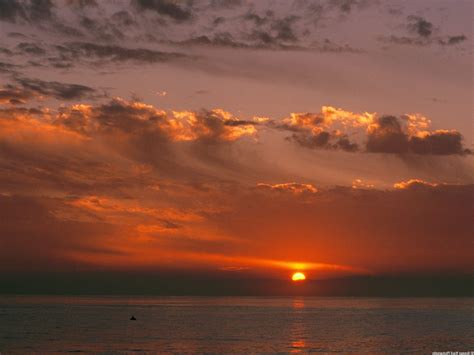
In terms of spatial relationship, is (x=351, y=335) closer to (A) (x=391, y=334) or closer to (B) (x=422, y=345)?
(A) (x=391, y=334)

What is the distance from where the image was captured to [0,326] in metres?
140

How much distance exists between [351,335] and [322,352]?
104 ft

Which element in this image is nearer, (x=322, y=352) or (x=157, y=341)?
(x=322, y=352)

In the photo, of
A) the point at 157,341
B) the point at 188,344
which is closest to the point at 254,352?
the point at 188,344

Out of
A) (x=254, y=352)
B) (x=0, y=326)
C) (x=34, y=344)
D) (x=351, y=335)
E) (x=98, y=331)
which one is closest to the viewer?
(x=254, y=352)

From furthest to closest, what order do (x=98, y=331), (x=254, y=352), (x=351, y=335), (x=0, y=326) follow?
1. (x=0, y=326)
2. (x=98, y=331)
3. (x=351, y=335)
4. (x=254, y=352)

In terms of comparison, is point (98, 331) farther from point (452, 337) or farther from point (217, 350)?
point (452, 337)

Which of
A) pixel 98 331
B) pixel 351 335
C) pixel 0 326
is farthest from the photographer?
pixel 0 326

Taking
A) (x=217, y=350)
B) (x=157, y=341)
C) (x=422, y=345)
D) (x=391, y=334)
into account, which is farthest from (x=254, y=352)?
(x=391, y=334)

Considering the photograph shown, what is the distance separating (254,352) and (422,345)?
3151 cm

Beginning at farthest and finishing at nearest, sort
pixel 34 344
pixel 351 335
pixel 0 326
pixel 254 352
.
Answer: pixel 0 326, pixel 351 335, pixel 34 344, pixel 254 352

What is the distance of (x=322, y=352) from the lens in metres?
89.8

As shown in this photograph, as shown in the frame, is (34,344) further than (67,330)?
No

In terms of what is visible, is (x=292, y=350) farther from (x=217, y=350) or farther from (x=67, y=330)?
(x=67, y=330)
